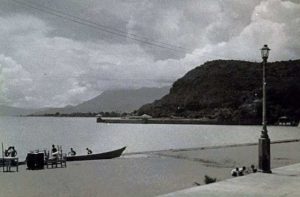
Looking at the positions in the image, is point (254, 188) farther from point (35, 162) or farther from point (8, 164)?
point (8, 164)

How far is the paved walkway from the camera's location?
10430 millimetres

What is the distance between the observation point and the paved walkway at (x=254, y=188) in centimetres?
1043

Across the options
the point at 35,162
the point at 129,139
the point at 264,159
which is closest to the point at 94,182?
the point at 35,162

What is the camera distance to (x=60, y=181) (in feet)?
70.1

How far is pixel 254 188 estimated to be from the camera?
37.0ft

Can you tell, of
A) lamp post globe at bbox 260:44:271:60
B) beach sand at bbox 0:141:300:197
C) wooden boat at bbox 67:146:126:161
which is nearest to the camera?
lamp post globe at bbox 260:44:271:60

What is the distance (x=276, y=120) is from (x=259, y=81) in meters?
24.9

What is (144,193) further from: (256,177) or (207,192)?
(207,192)

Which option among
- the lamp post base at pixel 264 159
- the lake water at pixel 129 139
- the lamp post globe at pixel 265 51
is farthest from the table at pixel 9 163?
the lake water at pixel 129 139

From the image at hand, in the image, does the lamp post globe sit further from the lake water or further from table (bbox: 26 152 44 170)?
the lake water

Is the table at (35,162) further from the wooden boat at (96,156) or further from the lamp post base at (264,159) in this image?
the lamp post base at (264,159)

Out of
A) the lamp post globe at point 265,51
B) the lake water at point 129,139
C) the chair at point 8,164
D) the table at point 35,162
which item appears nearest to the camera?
the lamp post globe at point 265,51

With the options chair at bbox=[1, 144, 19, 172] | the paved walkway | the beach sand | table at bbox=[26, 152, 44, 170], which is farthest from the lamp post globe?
chair at bbox=[1, 144, 19, 172]

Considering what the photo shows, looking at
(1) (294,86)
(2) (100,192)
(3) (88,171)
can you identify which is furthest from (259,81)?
(2) (100,192)
